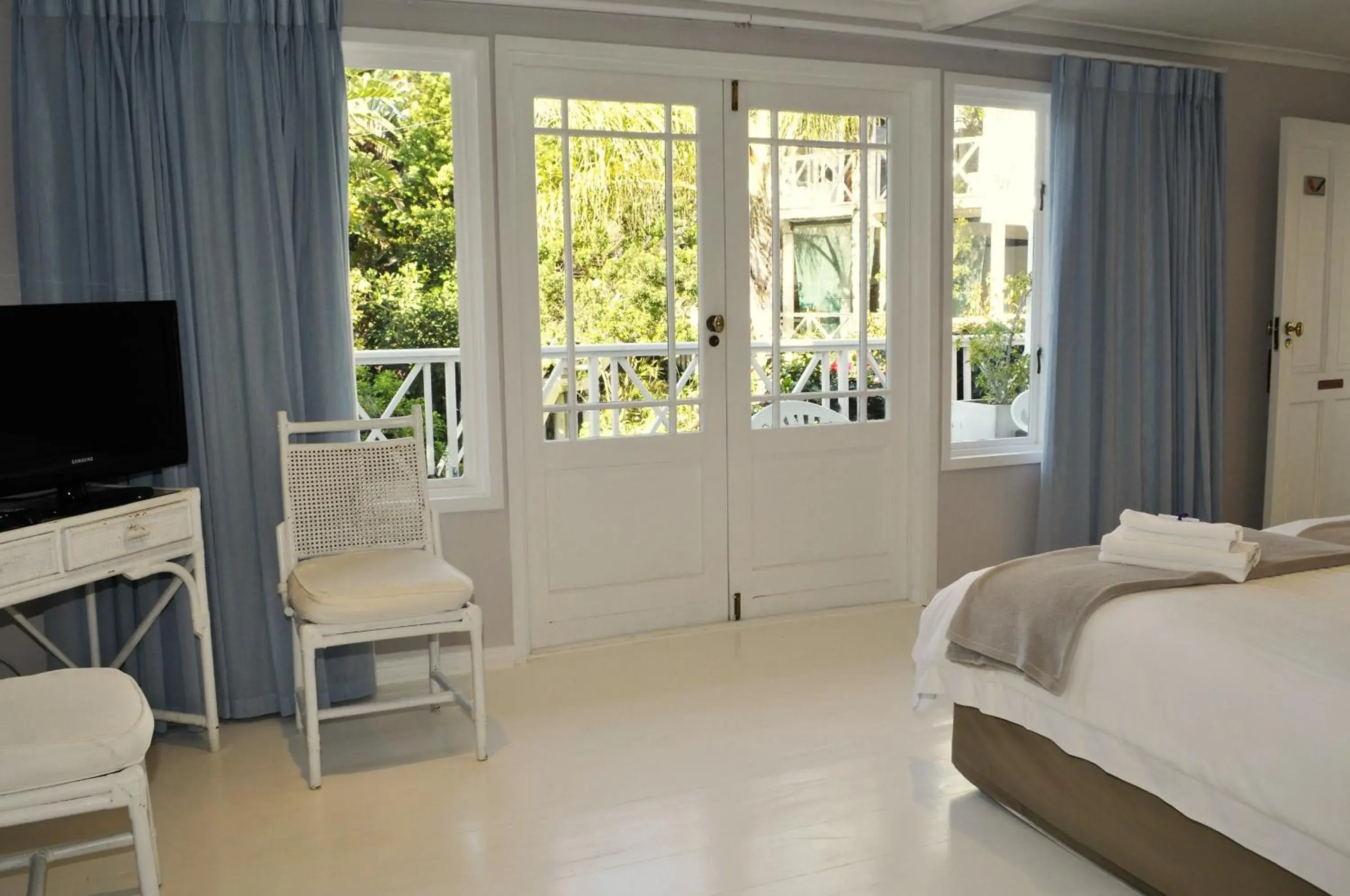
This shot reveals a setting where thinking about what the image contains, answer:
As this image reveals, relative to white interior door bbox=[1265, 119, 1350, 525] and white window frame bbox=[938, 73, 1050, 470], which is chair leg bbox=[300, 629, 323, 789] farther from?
white interior door bbox=[1265, 119, 1350, 525]

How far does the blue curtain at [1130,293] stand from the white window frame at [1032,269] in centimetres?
12

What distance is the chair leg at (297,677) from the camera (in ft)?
11.0

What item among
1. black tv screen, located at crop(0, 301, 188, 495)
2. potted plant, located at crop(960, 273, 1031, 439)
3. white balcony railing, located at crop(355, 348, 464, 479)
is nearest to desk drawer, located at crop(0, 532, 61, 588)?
black tv screen, located at crop(0, 301, 188, 495)

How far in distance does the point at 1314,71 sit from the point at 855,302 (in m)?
2.70

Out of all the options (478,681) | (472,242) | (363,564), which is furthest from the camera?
(472,242)

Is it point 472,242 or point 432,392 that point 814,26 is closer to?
point 472,242

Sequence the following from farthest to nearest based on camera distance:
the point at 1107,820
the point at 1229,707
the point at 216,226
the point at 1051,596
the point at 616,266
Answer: the point at 616,266, the point at 216,226, the point at 1051,596, the point at 1107,820, the point at 1229,707

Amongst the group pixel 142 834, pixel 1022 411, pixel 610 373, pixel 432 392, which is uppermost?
pixel 610 373

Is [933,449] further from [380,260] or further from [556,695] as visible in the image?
[380,260]

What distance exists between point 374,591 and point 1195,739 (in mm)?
2025

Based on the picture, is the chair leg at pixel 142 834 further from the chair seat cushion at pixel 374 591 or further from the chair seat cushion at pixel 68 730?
the chair seat cushion at pixel 374 591

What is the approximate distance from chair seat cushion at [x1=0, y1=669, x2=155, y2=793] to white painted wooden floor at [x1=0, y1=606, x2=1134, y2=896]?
59 cm

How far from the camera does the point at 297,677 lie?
11.5 feet

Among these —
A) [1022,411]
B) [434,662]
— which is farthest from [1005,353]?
[434,662]
